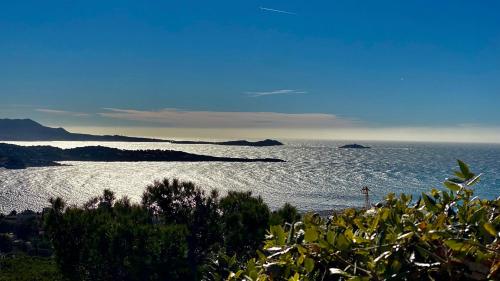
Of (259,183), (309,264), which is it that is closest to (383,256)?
(309,264)

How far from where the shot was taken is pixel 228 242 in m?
27.5

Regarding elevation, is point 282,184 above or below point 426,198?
below

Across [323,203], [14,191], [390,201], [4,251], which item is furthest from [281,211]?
[14,191]

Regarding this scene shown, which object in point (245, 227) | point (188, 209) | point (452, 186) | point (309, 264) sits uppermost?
point (452, 186)

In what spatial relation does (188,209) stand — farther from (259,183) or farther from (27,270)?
(259,183)

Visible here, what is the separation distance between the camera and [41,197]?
360 ft

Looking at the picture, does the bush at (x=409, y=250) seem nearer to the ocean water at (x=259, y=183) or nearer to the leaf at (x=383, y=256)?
the leaf at (x=383, y=256)

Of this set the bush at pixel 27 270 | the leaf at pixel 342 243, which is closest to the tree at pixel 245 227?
the bush at pixel 27 270

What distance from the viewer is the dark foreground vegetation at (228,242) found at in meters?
1.84

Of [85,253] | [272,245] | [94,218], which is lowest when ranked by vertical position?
[85,253]

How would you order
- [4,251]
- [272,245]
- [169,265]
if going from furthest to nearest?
[4,251], [169,265], [272,245]

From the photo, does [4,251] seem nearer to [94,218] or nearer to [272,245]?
[94,218]

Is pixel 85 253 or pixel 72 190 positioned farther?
pixel 72 190

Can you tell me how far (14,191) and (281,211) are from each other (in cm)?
10904
